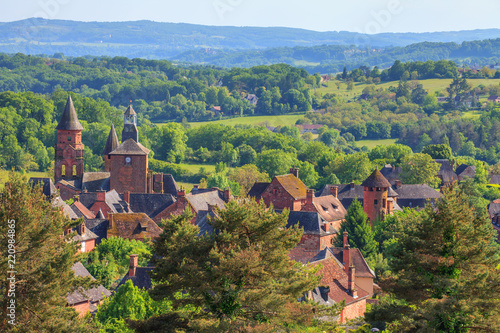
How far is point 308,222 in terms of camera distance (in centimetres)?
6556

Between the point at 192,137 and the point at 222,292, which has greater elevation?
the point at 222,292

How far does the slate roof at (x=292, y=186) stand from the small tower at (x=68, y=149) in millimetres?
23324

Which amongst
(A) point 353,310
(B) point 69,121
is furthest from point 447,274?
(B) point 69,121

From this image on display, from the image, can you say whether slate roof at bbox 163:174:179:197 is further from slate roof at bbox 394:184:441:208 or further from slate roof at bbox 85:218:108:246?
slate roof at bbox 394:184:441:208

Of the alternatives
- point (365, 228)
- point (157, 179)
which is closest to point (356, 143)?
point (157, 179)

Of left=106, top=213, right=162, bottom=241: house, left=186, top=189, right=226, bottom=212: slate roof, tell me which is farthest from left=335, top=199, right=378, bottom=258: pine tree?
left=106, top=213, right=162, bottom=241: house

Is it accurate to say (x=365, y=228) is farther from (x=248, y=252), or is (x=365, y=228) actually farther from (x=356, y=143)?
(x=356, y=143)

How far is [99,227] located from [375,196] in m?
27.5

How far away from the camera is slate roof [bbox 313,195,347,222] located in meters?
77.4

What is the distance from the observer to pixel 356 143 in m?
183

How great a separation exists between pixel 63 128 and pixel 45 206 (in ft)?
201

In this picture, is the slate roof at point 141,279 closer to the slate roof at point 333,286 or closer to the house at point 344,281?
the house at point 344,281

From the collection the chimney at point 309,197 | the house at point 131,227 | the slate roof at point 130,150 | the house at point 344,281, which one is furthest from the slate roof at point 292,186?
the house at point 344,281

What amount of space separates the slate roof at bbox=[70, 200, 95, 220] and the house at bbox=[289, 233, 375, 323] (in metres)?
18.6
